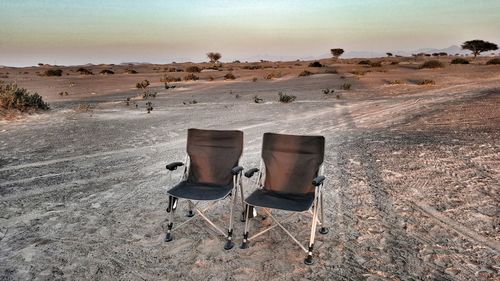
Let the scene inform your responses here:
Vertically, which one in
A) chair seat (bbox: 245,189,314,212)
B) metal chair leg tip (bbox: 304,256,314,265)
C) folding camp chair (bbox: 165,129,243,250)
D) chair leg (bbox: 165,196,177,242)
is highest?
folding camp chair (bbox: 165,129,243,250)

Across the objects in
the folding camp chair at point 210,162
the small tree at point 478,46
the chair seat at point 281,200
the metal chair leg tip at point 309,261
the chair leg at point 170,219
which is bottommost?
the metal chair leg tip at point 309,261

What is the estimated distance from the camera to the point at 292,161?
16.0ft

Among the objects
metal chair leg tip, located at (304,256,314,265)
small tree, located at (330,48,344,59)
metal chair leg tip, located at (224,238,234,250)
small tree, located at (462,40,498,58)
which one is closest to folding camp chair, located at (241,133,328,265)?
metal chair leg tip, located at (224,238,234,250)

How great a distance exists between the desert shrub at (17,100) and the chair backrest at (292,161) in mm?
12821

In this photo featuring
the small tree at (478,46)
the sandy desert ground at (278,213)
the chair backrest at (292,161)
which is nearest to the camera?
the sandy desert ground at (278,213)

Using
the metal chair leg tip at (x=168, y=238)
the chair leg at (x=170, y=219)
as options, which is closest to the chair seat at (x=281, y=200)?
the chair leg at (x=170, y=219)

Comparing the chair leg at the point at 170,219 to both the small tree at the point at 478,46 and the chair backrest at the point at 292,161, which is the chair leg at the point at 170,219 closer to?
the chair backrest at the point at 292,161

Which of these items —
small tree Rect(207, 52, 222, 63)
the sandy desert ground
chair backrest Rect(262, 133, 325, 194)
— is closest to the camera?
the sandy desert ground

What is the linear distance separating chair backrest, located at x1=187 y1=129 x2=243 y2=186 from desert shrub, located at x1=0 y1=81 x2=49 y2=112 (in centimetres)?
1183

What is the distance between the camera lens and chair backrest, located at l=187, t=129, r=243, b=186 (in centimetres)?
515

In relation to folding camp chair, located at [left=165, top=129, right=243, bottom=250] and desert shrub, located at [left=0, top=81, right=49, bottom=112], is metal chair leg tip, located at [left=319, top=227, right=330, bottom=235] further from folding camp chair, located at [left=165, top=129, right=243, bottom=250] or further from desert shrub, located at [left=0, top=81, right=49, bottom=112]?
desert shrub, located at [left=0, top=81, right=49, bottom=112]

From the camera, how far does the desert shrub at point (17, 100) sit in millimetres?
13906

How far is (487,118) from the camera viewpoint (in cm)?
1066

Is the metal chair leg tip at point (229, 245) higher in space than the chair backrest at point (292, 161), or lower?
lower
